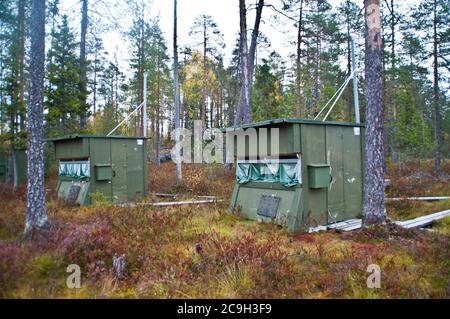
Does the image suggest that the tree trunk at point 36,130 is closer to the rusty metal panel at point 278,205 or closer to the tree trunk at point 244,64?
the rusty metal panel at point 278,205

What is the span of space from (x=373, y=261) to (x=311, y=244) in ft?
4.75

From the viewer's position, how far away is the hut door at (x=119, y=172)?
11.3 metres

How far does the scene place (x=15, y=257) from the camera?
13.5ft

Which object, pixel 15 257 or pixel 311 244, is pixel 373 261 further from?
pixel 15 257

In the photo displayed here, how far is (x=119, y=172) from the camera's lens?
37.8 feet

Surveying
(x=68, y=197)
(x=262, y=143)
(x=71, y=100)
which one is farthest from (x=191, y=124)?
(x=262, y=143)

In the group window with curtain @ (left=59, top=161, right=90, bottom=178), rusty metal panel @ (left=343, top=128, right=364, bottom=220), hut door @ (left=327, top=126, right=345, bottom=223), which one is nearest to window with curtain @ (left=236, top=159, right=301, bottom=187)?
hut door @ (left=327, top=126, right=345, bottom=223)

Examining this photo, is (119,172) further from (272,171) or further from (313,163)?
(313,163)

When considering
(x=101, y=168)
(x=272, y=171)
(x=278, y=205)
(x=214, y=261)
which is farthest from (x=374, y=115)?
(x=101, y=168)

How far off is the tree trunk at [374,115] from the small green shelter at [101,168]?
8.52 m

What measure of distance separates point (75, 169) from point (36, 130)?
6.29 m

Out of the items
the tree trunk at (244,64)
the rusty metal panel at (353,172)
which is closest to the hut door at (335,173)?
the rusty metal panel at (353,172)

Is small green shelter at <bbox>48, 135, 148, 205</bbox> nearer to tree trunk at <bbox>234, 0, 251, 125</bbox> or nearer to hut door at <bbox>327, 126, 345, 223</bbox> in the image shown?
tree trunk at <bbox>234, 0, 251, 125</bbox>
